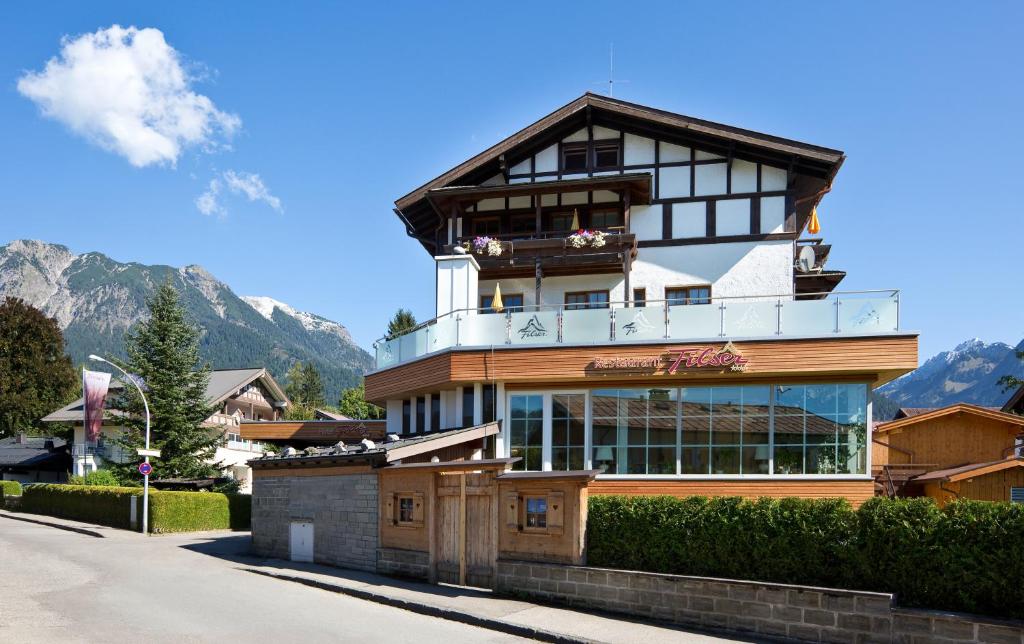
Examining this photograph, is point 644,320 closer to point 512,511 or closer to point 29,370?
point 512,511

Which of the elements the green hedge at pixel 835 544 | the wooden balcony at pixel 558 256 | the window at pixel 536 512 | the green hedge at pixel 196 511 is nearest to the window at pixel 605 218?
the wooden balcony at pixel 558 256

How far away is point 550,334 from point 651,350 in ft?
8.27

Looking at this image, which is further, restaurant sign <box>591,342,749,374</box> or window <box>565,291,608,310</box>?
window <box>565,291,608,310</box>

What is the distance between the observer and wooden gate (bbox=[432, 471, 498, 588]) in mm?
17359

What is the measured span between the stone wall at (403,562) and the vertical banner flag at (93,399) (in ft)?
74.4

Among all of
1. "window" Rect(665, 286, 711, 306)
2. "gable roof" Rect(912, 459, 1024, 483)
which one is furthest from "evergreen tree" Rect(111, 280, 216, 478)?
"gable roof" Rect(912, 459, 1024, 483)

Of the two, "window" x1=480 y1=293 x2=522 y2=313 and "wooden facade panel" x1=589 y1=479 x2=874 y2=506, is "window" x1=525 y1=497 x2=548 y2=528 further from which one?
"window" x1=480 y1=293 x2=522 y2=313

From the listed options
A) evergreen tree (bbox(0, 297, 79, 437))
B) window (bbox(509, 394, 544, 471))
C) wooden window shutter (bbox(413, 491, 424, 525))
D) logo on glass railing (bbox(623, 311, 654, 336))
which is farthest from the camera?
evergreen tree (bbox(0, 297, 79, 437))

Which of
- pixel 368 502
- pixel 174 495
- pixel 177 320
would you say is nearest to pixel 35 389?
pixel 177 320

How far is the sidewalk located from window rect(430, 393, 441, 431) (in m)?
4.97

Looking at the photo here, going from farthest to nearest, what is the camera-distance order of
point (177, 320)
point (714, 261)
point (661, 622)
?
point (177, 320) → point (714, 261) → point (661, 622)

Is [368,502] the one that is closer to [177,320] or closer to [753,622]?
[753,622]

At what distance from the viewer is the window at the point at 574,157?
2553 centimetres

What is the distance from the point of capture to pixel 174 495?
32656 millimetres
